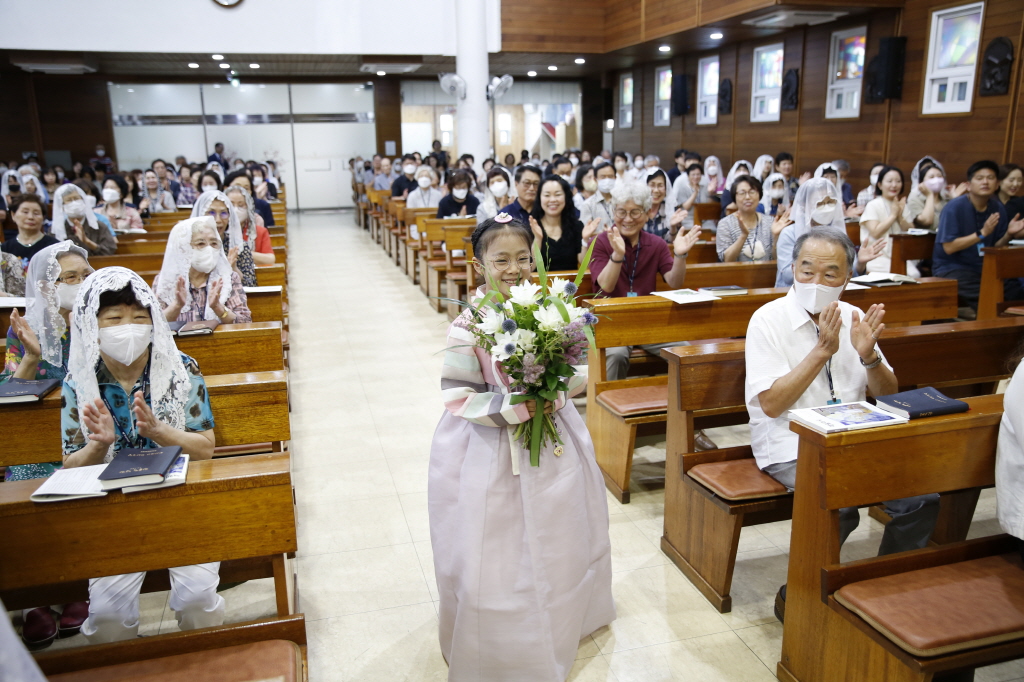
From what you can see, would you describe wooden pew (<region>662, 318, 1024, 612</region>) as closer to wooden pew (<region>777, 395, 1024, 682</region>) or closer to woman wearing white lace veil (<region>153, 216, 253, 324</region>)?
wooden pew (<region>777, 395, 1024, 682</region>)

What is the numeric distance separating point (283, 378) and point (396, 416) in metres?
1.84

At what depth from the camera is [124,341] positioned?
2127 mm

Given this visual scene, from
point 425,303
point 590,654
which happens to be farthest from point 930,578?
point 425,303

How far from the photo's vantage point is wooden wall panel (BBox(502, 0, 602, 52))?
13078 mm

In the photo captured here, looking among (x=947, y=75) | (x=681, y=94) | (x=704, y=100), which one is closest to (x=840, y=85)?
(x=947, y=75)

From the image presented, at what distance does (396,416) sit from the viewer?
4.59 m

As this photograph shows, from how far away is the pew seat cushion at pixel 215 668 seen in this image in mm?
1724

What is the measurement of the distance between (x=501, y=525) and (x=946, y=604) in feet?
3.76

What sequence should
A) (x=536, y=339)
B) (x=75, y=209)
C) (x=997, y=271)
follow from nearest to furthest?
(x=536, y=339) < (x=997, y=271) < (x=75, y=209)

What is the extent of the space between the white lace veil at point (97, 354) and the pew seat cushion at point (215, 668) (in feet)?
2.21

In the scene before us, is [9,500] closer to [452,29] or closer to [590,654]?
[590,654]

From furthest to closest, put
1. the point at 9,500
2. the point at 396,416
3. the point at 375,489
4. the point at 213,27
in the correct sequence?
the point at 213,27, the point at 396,416, the point at 375,489, the point at 9,500

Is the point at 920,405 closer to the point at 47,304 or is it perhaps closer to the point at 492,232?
the point at 492,232

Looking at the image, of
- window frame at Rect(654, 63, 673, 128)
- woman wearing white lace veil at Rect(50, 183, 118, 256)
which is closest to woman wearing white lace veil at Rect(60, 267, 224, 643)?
woman wearing white lace veil at Rect(50, 183, 118, 256)
